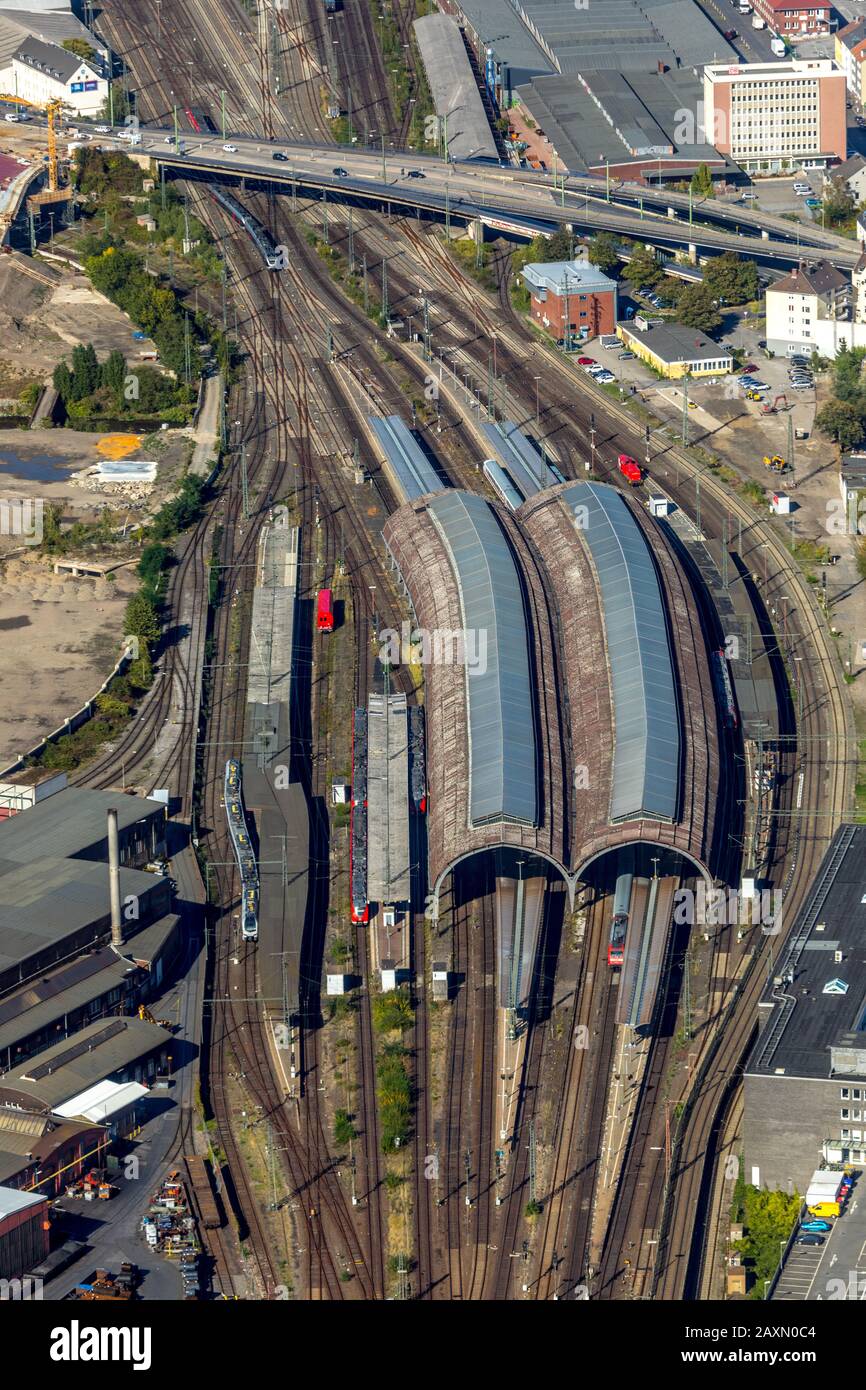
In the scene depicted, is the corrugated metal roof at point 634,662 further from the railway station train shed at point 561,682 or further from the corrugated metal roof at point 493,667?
the corrugated metal roof at point 493,667

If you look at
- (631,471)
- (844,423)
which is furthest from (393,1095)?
(844,423)

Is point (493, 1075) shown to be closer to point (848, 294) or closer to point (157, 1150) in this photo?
point (157, 1150)

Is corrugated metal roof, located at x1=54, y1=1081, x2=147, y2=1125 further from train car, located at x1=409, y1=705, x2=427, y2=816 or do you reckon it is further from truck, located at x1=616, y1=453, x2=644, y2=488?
truck, located at x1=616, y1=453, x2=644, y2=488

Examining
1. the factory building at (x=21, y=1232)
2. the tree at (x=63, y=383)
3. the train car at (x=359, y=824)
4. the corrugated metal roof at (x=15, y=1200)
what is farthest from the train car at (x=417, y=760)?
the tree at (x=63, y=383)

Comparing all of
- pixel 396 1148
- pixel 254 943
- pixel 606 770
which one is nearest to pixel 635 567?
pixel 606 770

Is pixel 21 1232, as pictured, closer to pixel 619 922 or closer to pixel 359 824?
pixel 619 922
